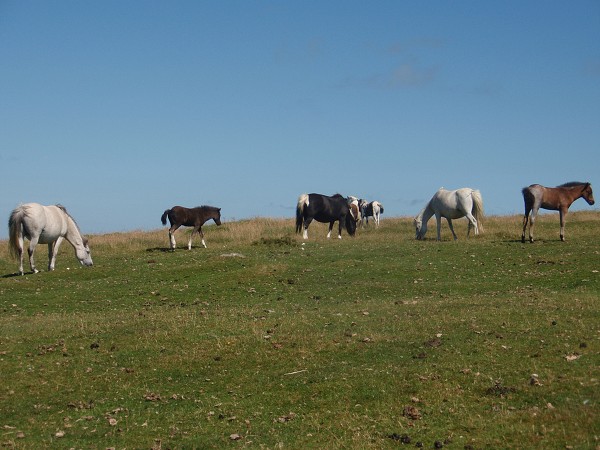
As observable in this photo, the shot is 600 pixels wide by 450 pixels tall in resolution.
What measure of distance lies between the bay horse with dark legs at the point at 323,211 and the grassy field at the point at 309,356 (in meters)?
11.7

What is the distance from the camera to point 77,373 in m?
13.7

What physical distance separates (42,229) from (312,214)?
13.9m

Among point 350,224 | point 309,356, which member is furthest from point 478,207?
point 309,356

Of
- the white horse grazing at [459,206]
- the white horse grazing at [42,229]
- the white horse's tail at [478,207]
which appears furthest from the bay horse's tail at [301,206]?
the white horse grazing at [42,229]

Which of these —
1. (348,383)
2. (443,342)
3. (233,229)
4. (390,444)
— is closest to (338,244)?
(233,229)

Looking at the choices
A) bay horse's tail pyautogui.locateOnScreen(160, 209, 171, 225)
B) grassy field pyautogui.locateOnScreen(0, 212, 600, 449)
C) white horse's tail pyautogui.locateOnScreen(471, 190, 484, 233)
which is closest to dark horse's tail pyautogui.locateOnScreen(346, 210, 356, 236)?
white horse's tail pyautogui.locateOnScreen(471, 190, 484, 233)

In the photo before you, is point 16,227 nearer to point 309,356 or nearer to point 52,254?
point 52,254

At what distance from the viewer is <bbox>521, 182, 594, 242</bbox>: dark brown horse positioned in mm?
30984

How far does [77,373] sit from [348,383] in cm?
483

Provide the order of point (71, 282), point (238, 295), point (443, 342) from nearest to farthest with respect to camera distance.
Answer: point (443, 342), point (238, 295), point (71, 282)

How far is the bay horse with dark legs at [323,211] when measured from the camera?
37188 millimetres

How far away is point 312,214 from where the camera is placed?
37438 millimetres

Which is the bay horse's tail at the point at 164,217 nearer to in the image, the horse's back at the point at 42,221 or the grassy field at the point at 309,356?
the horse's back at the point at 42,221

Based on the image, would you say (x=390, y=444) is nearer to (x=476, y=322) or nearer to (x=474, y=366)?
(x=474, y=366)
